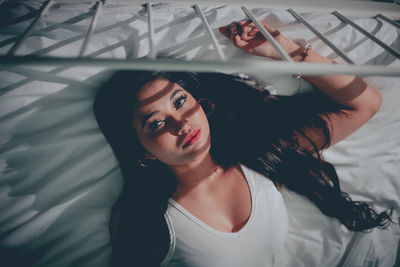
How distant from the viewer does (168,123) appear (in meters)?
0.79

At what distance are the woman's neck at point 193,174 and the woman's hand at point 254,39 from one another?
1.61 feet

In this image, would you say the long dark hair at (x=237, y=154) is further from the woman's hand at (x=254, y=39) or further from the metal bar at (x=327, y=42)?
the metal bar at (x=327, y=42)

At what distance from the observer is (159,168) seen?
3.46 ft

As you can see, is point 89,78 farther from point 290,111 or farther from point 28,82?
point 290,111

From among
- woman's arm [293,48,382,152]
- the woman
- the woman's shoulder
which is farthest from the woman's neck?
woman's arm [293,48,382,152]

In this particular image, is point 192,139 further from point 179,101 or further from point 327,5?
point 327,5

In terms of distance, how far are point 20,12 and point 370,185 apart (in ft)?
5.46

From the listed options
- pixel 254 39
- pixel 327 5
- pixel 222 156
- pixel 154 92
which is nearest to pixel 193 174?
pixel 222 156

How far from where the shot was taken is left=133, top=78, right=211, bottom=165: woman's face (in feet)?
2.61

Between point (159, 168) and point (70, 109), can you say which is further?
point (159, 168)

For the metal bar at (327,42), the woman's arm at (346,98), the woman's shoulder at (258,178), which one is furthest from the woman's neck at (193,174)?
the metal bar at (327,42)

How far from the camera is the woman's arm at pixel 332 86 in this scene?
2.94 ft

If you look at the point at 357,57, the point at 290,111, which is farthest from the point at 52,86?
the point at 357,57

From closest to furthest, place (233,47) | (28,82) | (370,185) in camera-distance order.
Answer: (28,82) < (233,47) < (370,185)
